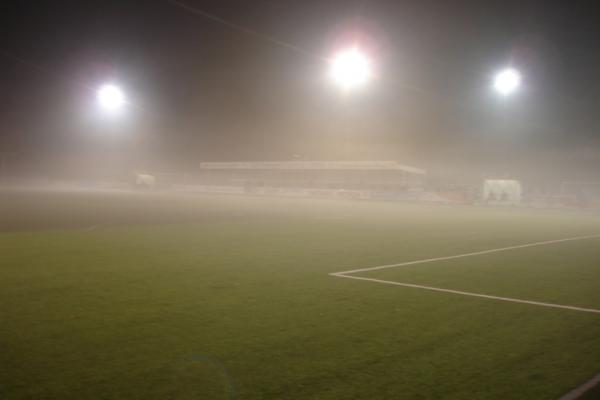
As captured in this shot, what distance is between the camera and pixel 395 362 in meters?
4.27

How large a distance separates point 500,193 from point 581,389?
44.0 m

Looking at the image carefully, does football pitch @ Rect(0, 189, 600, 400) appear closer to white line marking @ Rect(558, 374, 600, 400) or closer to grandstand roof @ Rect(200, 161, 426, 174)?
white line marking @ Rect(558, 374, 600, 400)

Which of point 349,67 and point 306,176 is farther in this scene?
point 306,176

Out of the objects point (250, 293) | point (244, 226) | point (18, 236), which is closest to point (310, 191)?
point (244, 226)

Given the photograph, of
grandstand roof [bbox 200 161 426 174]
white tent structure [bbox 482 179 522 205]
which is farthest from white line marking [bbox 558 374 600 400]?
grandstand roof [bbox 200 161 426 174]

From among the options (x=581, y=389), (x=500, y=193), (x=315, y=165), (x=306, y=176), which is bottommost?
(x=581, y=389)

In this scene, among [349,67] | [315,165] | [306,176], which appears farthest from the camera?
[306,176]

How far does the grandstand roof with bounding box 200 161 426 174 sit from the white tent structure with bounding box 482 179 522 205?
17.3m

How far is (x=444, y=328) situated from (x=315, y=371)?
196cm

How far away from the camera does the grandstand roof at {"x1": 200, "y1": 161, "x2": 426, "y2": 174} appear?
204 feet

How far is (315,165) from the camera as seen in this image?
68.5 metres

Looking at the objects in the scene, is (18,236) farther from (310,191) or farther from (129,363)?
(310,191)

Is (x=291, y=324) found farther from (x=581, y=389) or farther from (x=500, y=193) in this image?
(x=500, y=193)

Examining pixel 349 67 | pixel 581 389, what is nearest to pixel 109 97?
Result: pixel 349 67
